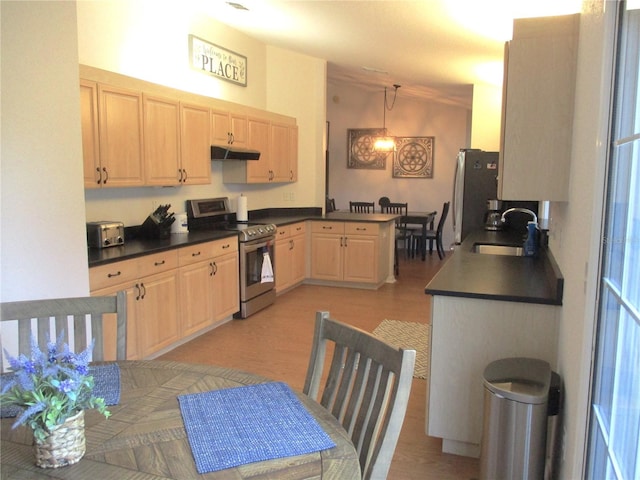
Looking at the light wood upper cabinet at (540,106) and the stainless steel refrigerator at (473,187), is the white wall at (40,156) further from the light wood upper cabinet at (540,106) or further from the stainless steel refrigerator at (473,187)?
the stainless steel refrigerator at (473,187)

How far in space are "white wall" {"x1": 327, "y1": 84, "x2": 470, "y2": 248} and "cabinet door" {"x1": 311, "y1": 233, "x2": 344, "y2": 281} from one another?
3.95 meters

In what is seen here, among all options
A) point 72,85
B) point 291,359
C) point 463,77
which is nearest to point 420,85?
point 463,77

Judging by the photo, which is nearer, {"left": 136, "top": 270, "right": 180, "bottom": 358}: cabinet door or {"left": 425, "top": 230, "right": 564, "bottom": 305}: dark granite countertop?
{"left": 425, "top": 230, "right": 564, "bottom": 305}: dark granite countertop

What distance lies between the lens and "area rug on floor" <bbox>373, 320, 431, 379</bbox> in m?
4.22

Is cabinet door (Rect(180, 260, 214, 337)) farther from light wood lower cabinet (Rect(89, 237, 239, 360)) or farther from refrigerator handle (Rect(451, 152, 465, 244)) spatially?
refrigerator handle (Rect(451, 152, 465, 244))

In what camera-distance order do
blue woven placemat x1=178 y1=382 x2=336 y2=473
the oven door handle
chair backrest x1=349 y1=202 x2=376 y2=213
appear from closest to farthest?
blue woven placemat x1=178 y1=382 x2=336 y2=473
the oven door handle
chair backrest x1=349 y1=202 x2=376 y2=213

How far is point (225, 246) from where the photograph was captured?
15.4ft

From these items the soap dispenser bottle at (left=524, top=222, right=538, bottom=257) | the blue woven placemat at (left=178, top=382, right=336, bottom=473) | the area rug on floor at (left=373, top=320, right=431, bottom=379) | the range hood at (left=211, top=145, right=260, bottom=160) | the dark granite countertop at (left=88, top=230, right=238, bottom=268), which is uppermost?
the range hood at (left=211, top=145, right=260, bottom=160)

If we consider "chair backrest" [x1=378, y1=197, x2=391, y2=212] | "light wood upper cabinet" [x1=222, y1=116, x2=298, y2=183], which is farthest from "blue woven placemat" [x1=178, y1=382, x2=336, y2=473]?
"chair backrest" [x1=378, y1=197, x2=391, y2=212]

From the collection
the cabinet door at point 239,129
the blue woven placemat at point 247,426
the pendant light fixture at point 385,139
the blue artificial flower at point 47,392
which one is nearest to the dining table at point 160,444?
the blue woven placemat at point 247,426

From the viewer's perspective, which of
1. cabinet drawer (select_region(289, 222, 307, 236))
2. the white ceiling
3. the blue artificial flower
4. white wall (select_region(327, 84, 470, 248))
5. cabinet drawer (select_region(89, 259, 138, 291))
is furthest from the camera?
white wall (select_region(327, 84, 470, 248))

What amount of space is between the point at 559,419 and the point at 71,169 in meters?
2.66

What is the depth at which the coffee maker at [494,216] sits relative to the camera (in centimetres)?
525

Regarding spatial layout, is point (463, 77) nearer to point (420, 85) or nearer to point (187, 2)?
point (420, 85)
